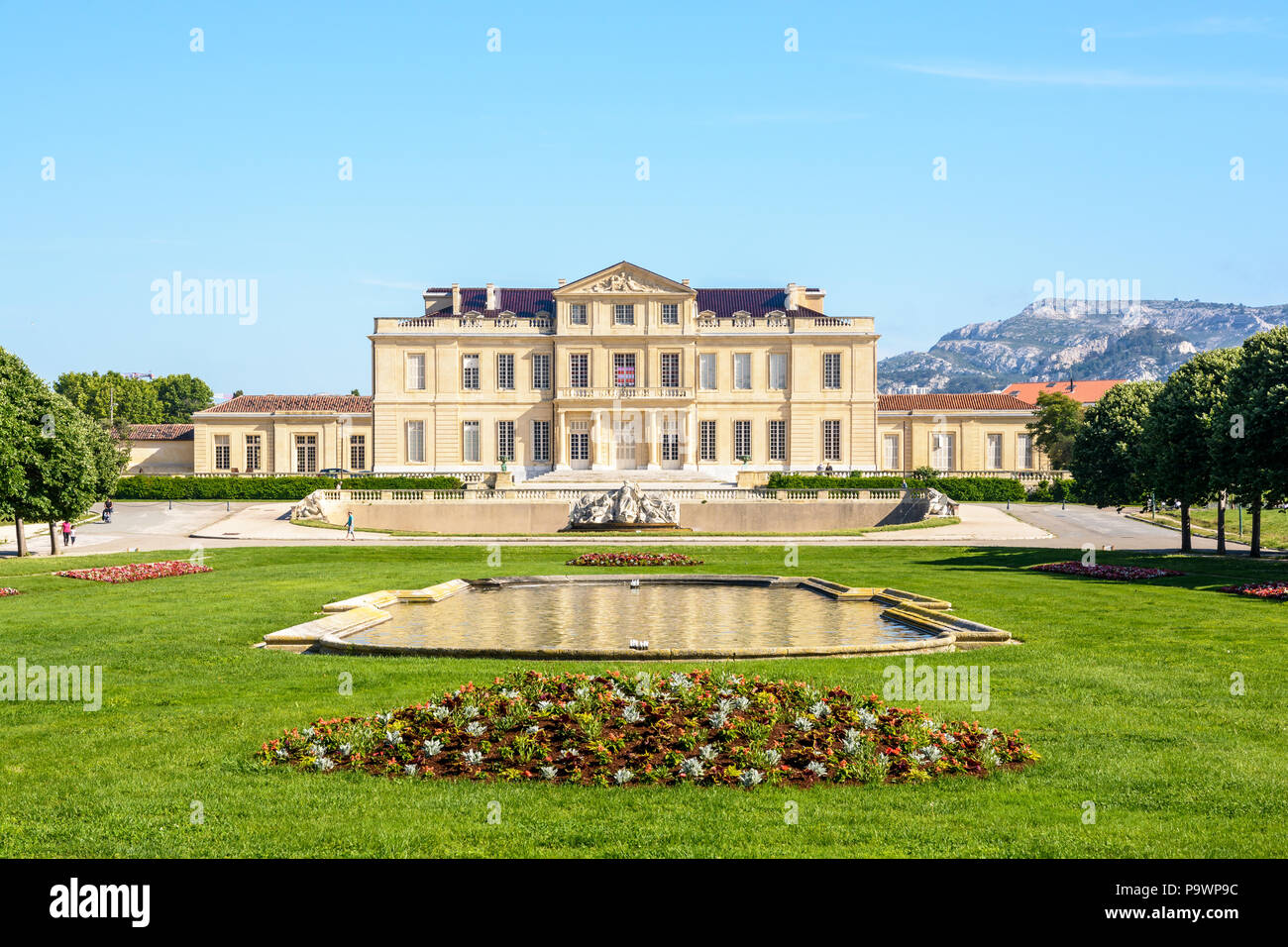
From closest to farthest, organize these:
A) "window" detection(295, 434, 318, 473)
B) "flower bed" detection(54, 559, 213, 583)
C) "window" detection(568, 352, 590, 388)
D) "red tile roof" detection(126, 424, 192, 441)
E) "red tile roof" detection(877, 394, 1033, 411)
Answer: "flower bed" detection(54, 559, 213, 583) → "window" detection(568, 352, 590, 388) → "red tile roof" detection(877, 394, 1033, 411) → "window" detection(295, 434, 318, 473) → "red tile roof" detection(126, 424, 192, 441)

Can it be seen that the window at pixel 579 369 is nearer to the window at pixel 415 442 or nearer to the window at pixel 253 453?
the window at pixel 415 442

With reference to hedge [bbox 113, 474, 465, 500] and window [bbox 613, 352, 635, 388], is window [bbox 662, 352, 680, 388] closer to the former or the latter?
window [bbox 613, 352, 635, 388]

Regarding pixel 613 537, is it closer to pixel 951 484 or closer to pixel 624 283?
pixel 951 484

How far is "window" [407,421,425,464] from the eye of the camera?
Result: 81812mm

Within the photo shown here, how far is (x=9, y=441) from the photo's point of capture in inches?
1411

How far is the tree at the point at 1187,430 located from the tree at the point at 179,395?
11949cm

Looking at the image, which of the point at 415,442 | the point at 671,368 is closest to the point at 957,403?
the point at 671,368

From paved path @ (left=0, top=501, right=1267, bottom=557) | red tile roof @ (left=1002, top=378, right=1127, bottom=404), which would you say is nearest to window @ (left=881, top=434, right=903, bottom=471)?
paved path @ (left=0, top=501, right=1267, bottom=557)

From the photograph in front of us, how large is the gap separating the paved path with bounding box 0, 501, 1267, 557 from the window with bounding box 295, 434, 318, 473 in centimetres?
2104

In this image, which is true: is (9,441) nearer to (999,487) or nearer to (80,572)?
(80,572)

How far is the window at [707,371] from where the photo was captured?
8162cm

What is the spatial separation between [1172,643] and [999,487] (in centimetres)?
5726

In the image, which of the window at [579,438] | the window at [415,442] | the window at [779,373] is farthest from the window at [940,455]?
the window at [415,442]
